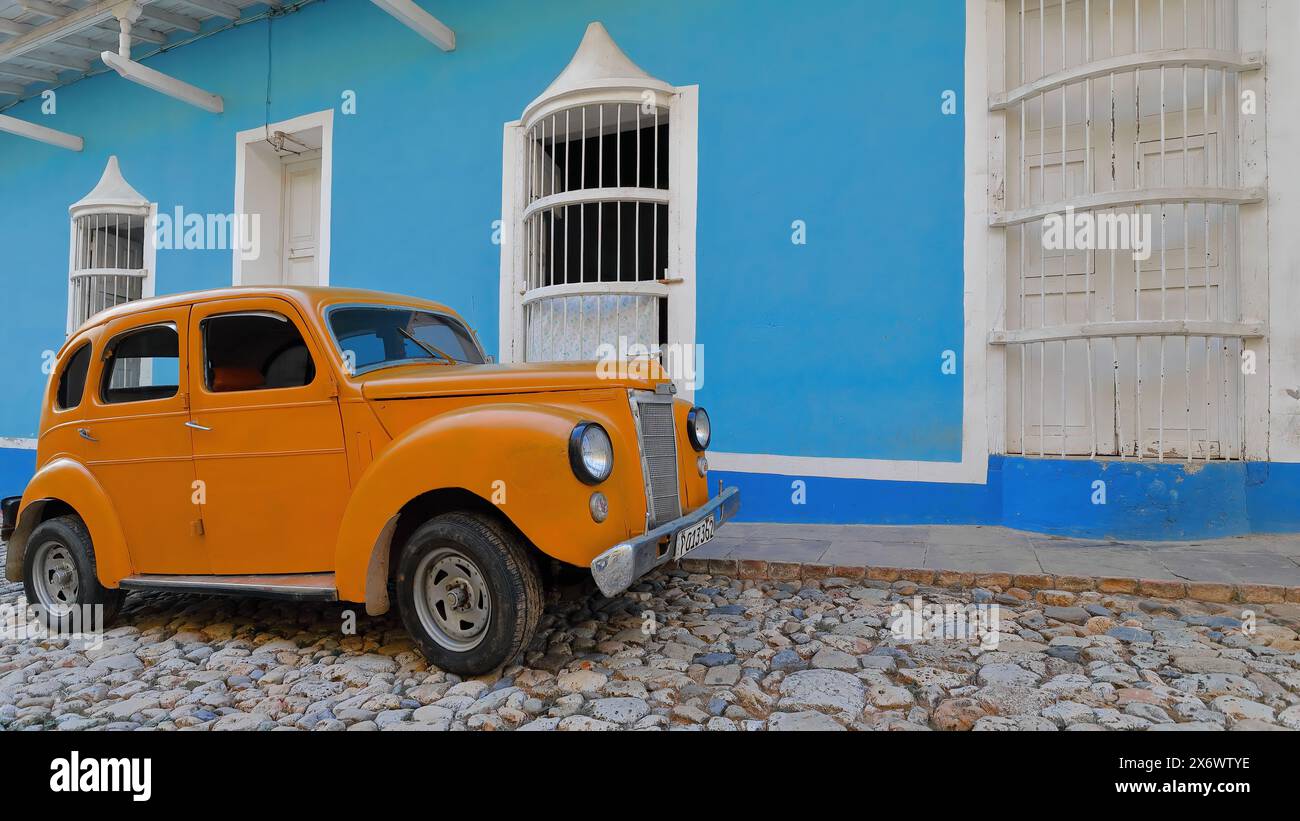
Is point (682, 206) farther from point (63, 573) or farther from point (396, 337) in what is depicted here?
point (63, 573)

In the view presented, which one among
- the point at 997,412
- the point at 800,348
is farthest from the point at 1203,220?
the point at 800,348

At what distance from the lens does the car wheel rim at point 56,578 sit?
3.94 m

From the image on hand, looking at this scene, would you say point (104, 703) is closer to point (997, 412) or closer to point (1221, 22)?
point (997, 412)

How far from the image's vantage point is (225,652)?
3.44m

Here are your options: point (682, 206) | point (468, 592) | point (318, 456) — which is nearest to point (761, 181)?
point (682, 206)

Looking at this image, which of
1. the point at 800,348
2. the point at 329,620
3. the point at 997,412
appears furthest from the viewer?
the point at 800,348

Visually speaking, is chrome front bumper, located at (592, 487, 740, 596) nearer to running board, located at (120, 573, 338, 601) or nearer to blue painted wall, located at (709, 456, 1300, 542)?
running board, located at (120, 573, 338, 601)

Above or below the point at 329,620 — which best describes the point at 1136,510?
above

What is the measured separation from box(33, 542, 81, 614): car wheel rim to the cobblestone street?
0.30 metres

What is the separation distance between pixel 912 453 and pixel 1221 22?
3731mm

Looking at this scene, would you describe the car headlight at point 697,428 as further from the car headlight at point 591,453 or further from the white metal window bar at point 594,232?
the white metal window bar at point 594,232

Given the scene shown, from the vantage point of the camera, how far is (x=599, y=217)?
6098mm

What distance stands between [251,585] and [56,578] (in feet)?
5.38

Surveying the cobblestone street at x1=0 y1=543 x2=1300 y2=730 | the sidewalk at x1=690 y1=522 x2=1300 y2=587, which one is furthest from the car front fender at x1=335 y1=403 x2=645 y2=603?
the sidewalk at x1=690 y1=522 x2=1300 y2=587
